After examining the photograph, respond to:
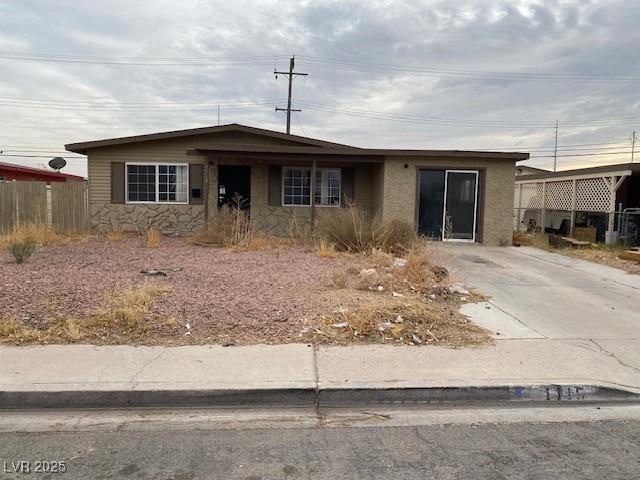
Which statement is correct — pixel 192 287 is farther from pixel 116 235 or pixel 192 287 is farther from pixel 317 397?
pixel 116 235

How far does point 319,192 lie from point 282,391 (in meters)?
13.3

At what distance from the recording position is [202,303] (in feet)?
22.0

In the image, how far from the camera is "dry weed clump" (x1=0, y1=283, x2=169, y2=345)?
5449mm

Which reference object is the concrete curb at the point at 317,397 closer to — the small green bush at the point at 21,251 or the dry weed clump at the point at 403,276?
the dry weed clump at the point at 403,276

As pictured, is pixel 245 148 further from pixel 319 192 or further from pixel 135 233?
pixel 135 233

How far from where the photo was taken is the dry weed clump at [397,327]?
5.67 m

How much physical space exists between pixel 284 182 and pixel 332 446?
1412 cm

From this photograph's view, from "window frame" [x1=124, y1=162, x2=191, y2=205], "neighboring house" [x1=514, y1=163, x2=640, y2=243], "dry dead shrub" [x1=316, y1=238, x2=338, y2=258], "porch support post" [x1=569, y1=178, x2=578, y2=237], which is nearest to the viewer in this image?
"dry dead shrub" [x1=316, y1=238, x2=338, y2=258]

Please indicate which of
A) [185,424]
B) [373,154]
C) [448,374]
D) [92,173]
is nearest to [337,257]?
[373,154]

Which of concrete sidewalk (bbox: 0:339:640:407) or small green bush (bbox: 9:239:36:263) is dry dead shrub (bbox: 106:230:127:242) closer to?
small green bush (bbox: 9:239:36:263)

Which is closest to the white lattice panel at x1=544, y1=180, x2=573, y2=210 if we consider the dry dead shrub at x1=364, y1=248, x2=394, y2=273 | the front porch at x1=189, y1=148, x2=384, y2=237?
the front porch at x1=189, y1=148, x2=384, y2=237

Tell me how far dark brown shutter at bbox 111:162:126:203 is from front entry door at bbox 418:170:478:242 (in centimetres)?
937

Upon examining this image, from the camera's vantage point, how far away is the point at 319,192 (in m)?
17.3

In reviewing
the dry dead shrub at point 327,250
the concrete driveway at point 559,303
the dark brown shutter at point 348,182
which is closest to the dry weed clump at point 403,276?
the concrete driveway at point 559,303
